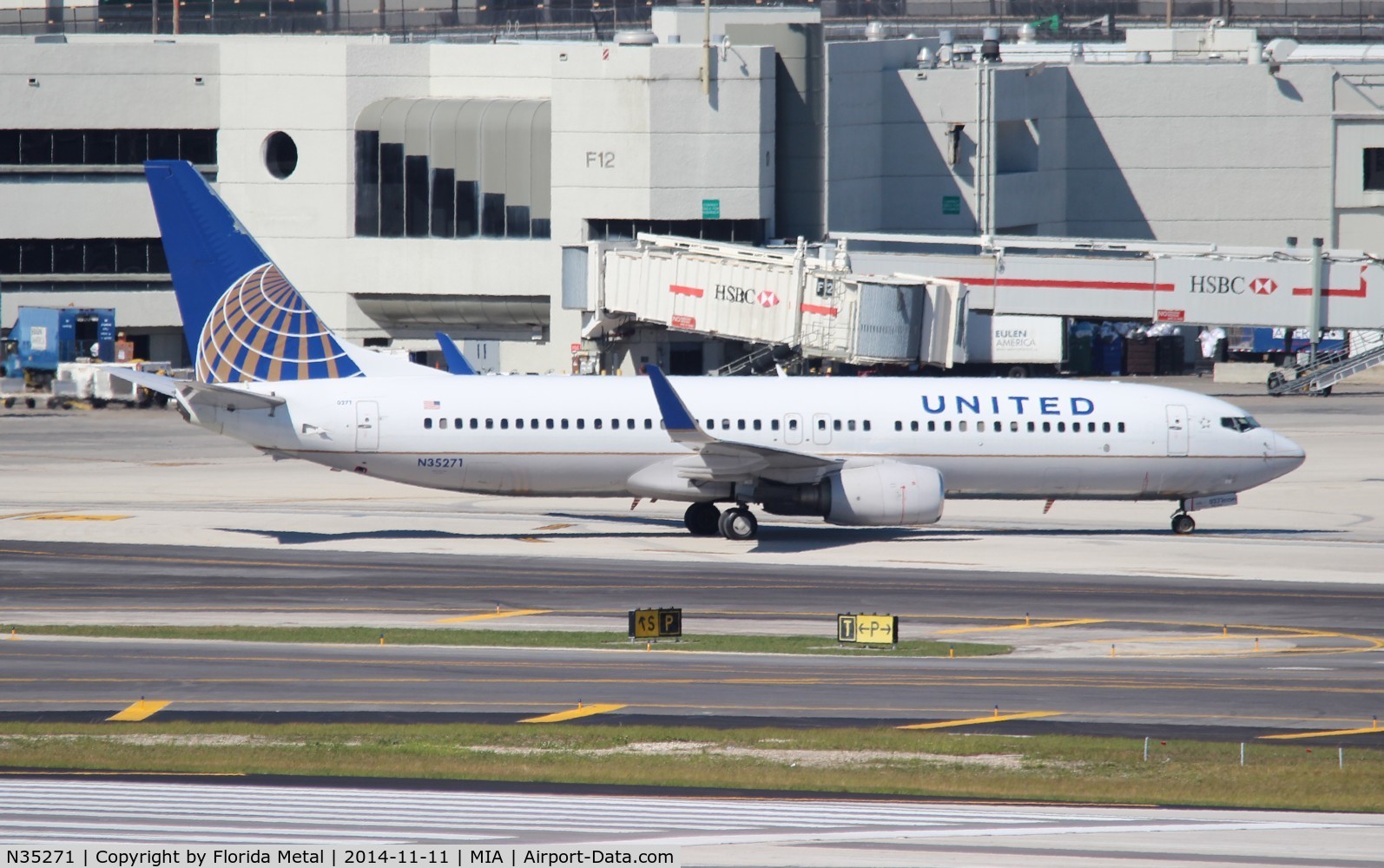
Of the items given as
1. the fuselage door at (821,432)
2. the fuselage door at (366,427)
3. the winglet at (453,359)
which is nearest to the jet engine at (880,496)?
the fuselage door at (821,432)

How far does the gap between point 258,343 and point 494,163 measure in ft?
146

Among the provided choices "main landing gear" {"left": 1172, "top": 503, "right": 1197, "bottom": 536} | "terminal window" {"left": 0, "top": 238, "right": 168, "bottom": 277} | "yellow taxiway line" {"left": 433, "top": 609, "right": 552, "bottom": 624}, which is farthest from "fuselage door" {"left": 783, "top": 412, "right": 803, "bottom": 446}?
"terminal window" {"left": 0, "top": 238, "right": 168, "bottom": 277}

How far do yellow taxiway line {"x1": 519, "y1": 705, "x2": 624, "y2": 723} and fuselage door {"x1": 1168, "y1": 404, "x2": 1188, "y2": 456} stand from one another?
83.0ft

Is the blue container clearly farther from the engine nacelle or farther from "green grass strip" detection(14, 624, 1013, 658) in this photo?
"green grass strip" detection(14, 624, 1013, 658)

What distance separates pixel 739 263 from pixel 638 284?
5.05 m

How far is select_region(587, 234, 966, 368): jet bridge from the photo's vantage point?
8075 centimetres

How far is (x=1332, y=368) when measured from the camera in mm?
91000

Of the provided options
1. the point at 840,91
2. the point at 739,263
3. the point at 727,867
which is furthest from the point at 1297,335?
the point at 727,867

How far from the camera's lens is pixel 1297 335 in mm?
100125

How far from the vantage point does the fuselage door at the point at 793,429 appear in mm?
45688

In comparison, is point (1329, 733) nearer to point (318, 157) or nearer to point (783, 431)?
point (783, 431)

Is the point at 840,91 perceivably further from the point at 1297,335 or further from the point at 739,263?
the point at 1297,335

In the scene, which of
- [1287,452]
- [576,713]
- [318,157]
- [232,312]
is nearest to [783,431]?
[1287,452]

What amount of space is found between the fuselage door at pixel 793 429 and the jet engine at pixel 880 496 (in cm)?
150
